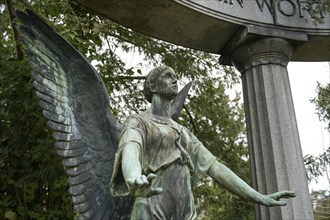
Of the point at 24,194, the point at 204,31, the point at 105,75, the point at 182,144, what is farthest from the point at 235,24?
the point at 24,194

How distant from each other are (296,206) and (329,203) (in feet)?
34.9

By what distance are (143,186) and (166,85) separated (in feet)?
4.45

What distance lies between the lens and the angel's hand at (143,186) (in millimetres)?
3043

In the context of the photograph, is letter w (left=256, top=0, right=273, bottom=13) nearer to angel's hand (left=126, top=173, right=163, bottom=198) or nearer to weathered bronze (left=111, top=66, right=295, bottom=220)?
weathered bronze (left=111, top=66, right=295, bottom=220)

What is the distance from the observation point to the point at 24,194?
745 cm

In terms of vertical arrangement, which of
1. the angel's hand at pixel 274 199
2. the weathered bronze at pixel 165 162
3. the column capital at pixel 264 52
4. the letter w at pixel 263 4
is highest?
the letter w at pixel 263 4

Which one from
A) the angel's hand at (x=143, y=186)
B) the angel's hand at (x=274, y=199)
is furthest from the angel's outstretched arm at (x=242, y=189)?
the angel's hand at (x=143, y=186)

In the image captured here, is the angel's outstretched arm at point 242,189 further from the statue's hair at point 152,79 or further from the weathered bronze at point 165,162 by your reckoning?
Answer: the statue's hair at point 152,79

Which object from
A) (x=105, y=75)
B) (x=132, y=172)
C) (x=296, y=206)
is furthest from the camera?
(x=105, y=75)

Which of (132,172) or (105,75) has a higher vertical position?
(105,75)

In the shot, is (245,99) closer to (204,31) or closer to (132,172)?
(204,31)

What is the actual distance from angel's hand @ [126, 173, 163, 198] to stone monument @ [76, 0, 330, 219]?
3.66 metres

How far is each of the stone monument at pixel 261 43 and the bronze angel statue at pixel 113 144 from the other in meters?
2.20

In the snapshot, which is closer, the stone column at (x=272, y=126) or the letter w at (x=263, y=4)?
the stone column at (x=272, y=126)
